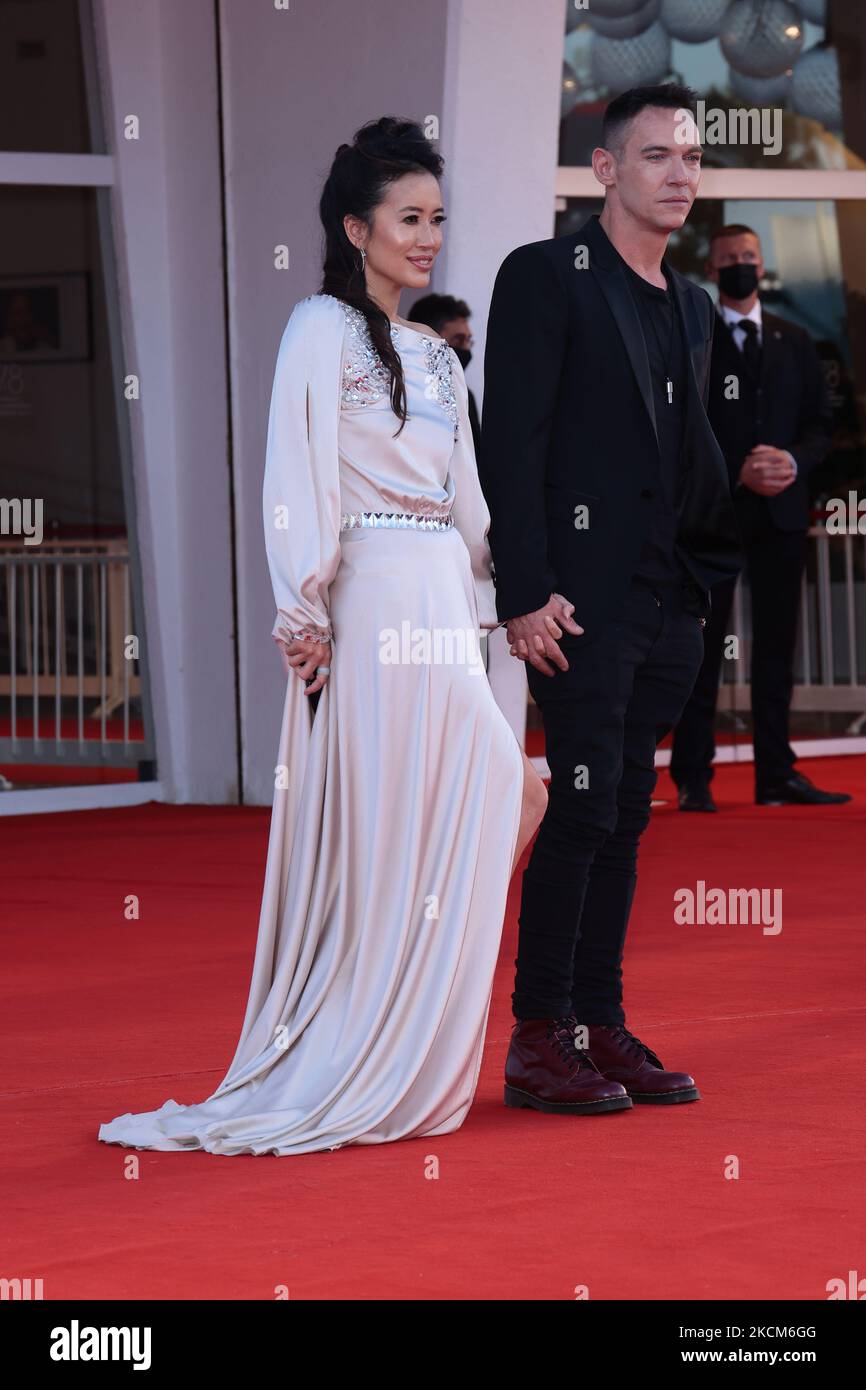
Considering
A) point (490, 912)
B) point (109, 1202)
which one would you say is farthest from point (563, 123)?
point (109, 1202)

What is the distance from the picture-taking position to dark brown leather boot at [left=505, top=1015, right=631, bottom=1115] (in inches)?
161

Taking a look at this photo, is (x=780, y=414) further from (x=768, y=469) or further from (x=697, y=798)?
(x=697, y=798)

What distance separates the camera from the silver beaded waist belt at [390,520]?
13.2 feet

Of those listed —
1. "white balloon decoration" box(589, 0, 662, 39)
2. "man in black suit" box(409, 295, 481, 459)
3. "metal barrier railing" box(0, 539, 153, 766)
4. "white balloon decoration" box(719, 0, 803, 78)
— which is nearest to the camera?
"man in black suit" box(409, 295, 481, 459)

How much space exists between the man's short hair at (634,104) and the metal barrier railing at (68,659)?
599 cm

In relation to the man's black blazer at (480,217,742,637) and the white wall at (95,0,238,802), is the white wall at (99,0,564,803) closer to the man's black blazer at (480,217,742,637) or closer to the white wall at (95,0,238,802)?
the white wall at (95,0,238,802)

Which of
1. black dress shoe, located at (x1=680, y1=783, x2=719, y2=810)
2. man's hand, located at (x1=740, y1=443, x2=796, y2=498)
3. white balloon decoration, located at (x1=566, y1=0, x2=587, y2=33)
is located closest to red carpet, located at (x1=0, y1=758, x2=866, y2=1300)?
black dress shoe, located at (x1=680, y1=783, x2=719, y2=810)

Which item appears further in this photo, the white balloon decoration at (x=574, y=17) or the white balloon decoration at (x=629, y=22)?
the white balloon decoration at (x=629, y=22)

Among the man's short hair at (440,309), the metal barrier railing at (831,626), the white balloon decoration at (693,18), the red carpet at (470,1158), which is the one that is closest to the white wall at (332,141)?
the man's short hair at (440,309)

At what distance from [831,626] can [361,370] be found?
27.8 feet

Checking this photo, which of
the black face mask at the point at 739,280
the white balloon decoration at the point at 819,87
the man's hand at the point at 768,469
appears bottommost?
the man's hand at the point at 768,469

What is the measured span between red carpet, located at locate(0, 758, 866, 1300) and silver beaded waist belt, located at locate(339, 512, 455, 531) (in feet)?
3.47

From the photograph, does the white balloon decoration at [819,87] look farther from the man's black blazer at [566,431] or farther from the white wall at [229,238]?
the man's black blazer at [566,431]

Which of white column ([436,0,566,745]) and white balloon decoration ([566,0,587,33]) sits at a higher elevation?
white balloon decoration ([566,0,587,33])
